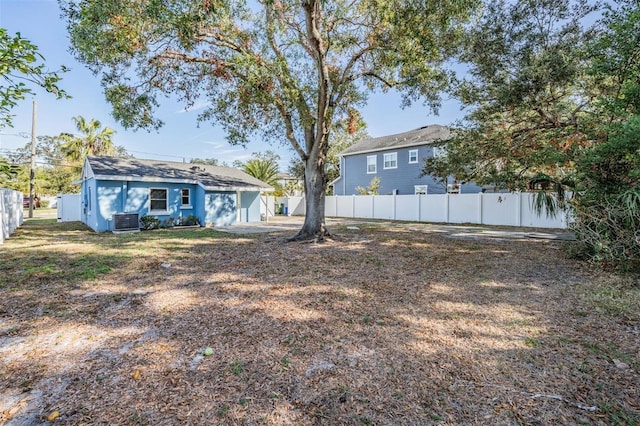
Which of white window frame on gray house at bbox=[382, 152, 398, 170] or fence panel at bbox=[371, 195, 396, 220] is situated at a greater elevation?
white window frame on gray house at bbox=[382, 152, 398, 170]

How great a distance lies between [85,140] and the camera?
90.6ft

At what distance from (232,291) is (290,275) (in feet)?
4.15

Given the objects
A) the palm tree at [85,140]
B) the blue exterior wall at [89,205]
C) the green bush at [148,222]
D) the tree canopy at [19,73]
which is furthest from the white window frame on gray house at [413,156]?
the palm tree at [85,140]

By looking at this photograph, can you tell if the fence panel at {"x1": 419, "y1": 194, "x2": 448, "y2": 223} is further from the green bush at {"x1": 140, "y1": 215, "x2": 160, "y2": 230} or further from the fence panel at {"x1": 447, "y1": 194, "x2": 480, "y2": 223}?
the green bush at {"x1": 140, "y1": 215, "x2": 160, "y2": 230}

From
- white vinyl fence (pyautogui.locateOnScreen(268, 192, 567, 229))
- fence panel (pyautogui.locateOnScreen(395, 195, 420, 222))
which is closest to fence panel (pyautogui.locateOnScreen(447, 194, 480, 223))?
white vinyl fence (pyautogui.locateOnScreen(268, 192, 567, 229))

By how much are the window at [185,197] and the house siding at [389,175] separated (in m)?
13.9

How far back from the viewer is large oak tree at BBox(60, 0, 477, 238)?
22.5 ft

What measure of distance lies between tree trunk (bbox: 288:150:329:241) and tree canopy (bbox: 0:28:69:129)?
6397 millimetres

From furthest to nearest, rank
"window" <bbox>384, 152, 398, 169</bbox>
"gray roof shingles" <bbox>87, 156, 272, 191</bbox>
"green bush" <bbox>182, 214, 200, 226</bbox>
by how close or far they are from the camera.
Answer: "window" <bbox>384, 152, 398, 169</bbox> < "green bush" <bbox>182, 214, 200, 226</bbox> < "gray roof shingles" <bbox>87, 156, 272, 191</bbox>

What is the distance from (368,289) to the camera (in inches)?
201

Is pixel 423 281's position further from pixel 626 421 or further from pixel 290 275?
pixel 626 421

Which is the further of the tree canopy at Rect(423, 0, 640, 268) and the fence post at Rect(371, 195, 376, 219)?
the fence post at Rect(371, 195, 376, 219)

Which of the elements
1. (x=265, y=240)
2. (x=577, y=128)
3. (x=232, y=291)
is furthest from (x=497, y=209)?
(x=232, y=291)

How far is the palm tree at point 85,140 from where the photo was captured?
2738 centimetres
